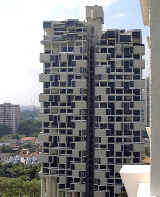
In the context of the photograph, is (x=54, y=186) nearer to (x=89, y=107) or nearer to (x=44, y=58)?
(x=89, y=107)

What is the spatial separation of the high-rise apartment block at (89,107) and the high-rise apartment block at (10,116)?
3226 centimetres

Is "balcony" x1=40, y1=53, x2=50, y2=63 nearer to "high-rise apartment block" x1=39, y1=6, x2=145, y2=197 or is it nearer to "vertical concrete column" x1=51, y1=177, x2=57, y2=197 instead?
"high-rise apartment block" x1=39, y1=6, x2=145, y2=197

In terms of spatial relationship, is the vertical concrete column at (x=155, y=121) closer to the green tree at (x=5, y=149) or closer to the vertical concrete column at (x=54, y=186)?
the vertical concrete column at (x=54, y=186)

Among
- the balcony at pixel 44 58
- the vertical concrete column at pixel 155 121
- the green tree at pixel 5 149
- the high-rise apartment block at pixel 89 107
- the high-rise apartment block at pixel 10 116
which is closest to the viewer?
the vertical concrete column at pixel 155 121

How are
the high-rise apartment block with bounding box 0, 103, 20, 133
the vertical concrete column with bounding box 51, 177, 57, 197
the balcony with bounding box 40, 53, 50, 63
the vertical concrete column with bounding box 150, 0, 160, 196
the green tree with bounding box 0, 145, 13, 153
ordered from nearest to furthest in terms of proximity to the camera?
the vertical concrete column with bounding box 150, 0, 160, 196
the vertical concrete column with bounding box 51, 177, 57, 197
the balcony with bounding box 40, 53, 50, 63
the green tree with bounding box 0, 145, 13, 153
the high-rise apartment block with bounding box 0, 103, 20, 133

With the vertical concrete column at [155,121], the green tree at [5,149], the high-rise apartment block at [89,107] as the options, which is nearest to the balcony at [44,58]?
the high-rise apartment block at [89,107]

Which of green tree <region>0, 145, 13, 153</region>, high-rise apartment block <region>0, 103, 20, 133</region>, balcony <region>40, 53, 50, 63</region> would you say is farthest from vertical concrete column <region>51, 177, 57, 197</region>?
high-rise apartment block <region>0, 103, 20, 133</region>

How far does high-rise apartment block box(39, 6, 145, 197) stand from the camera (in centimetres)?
1155

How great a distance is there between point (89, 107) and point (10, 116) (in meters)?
34.0

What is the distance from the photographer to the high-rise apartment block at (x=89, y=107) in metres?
11.5

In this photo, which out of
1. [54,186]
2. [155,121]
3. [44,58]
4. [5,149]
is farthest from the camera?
[5,149]

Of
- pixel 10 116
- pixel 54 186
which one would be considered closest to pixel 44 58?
pixel 54 186

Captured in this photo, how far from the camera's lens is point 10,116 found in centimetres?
4409

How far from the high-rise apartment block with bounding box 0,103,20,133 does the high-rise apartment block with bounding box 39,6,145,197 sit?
32.3 m
